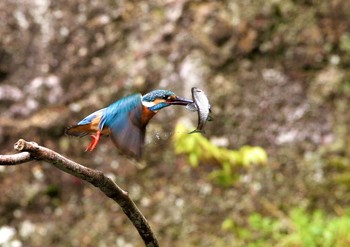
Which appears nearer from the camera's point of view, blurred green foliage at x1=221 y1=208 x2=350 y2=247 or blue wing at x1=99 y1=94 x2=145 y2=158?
blue wing at x1=99 y1=94 x2=145 y2=158

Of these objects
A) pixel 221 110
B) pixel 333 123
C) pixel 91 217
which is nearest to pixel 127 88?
pixel 221 110

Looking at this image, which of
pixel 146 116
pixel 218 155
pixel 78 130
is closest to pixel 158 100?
pixel 146 116

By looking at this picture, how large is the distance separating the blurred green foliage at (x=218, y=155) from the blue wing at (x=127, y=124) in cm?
210

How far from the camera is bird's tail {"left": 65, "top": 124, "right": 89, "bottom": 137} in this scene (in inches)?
42.6

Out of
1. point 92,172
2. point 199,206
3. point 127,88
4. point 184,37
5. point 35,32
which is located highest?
point 35,32

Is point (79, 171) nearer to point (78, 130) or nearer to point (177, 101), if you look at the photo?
point (78, 130)

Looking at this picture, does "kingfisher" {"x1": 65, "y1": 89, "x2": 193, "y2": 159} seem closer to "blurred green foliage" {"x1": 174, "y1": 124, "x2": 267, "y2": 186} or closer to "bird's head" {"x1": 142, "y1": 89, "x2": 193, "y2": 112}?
"bird's head" {"x1": 142, "y1": 89, "x2": 193, "y2": 112}

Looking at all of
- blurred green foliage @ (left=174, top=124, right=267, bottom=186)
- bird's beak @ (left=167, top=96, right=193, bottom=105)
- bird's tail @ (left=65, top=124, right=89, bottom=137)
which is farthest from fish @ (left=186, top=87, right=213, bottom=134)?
blurred green foliage @ (left=174, top=124, right=267, bottom=186)

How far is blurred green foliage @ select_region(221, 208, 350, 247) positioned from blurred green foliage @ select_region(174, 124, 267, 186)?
0.92 ft

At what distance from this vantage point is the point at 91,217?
11.8 feet

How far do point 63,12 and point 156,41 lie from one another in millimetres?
745

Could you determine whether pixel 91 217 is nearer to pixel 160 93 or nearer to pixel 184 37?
pixel 184 37

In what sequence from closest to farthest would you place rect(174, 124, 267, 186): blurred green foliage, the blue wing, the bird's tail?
1. the blue wing
2. the bird's tail
3. rect(174, 124, 267, 186): blurred green foliage

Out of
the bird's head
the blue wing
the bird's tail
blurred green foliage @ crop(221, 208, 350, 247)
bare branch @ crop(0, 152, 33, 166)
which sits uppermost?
blurred green foliage @ crop(221, 208, 350, 247)
